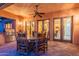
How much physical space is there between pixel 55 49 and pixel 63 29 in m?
0.48

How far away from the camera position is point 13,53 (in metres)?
2.80

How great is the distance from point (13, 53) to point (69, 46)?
1.23 metres

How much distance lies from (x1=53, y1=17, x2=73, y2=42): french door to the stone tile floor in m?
0.13

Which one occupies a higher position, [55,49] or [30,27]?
[30,27]

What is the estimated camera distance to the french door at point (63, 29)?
2.80m

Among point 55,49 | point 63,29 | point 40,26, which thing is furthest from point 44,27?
point 55,49

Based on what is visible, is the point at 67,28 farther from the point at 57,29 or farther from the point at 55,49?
the point at 55,49

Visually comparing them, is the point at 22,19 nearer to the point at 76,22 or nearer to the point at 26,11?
the point at 26,11

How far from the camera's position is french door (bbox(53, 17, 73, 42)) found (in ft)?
9.19

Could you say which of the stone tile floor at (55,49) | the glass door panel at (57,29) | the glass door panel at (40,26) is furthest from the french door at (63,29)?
the glass door panel at (40,26)

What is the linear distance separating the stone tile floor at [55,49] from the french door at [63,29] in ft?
0.43

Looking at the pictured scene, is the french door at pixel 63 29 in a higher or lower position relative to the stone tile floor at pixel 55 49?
higher

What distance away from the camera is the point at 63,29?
287 cm

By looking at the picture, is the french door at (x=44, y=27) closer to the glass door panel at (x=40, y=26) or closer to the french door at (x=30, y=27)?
the glass door panel at (x=40, y=26)
